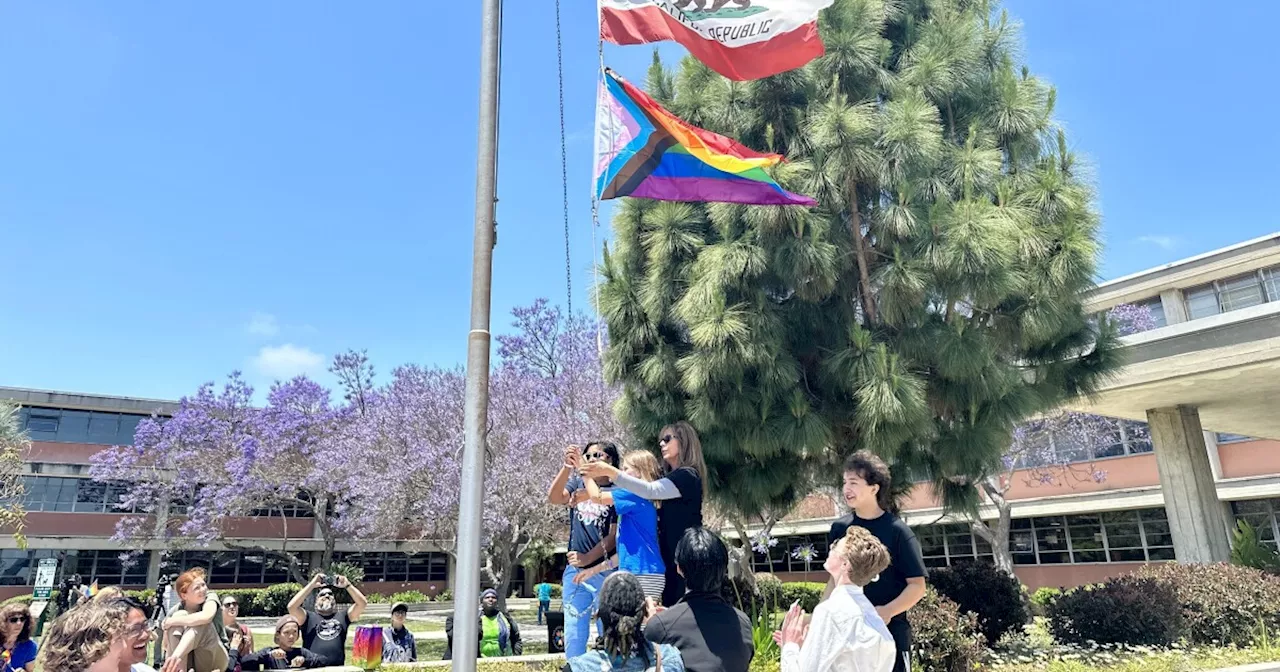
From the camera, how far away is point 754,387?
912 centimetres

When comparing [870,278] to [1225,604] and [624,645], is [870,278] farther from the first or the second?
[624,645]

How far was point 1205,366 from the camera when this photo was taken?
A: 39.2 feet

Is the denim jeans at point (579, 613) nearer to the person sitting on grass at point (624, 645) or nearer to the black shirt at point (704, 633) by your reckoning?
the black shirt at point (704, 633)

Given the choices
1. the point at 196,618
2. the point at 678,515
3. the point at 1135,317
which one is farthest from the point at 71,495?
the point at 1135,317

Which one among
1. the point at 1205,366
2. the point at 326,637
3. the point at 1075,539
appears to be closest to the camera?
the point at 326,637

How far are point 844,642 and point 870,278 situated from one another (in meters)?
6.72

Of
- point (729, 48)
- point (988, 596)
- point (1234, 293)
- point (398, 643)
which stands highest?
point (1234, 293)

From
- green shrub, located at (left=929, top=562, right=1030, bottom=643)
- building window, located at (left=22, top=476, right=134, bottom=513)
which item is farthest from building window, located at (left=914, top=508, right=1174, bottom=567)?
building window, located at (left=22, top=476, right=134, bottom=513)

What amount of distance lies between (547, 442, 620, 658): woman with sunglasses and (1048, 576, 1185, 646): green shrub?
6645mm

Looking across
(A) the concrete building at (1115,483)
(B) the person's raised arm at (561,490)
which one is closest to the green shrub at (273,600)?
(A) the concrete building at (1115,483)

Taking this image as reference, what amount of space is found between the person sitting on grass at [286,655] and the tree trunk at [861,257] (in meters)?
6.83

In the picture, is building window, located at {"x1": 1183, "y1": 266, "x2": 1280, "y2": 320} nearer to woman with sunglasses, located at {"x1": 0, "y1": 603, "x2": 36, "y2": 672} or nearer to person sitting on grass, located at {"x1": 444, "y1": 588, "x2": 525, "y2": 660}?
person sitting on grass, located at {"x1": 444, "y1": 588, "x2": 525, "y2": 660}

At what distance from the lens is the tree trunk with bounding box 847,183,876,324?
30.9 ft

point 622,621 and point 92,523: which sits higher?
point 92,523
